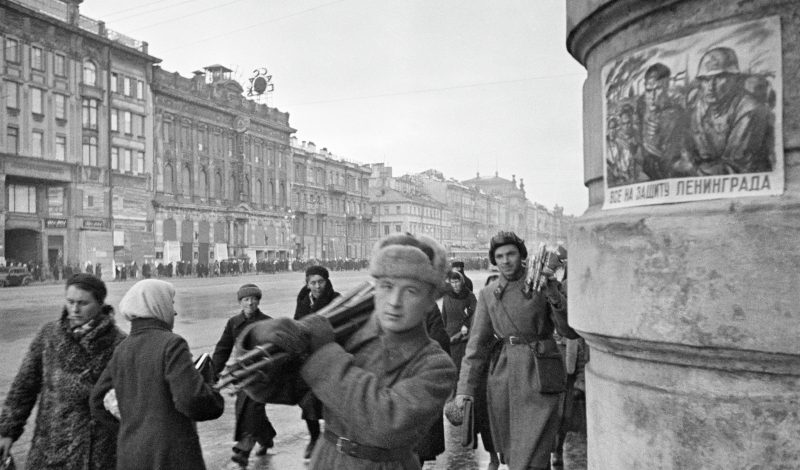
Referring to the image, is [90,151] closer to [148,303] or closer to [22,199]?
[22,199]

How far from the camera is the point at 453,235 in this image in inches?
4326

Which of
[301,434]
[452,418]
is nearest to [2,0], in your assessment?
[301,434]

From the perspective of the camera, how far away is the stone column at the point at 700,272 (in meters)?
2.05

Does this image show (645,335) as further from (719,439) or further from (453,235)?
(453,235)

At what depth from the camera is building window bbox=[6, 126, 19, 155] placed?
39.8m

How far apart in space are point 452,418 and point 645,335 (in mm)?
2031

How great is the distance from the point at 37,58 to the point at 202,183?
17622 mm

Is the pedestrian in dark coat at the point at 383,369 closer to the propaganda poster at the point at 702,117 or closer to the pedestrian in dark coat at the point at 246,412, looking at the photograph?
the propaganda poster at the point at 702,117

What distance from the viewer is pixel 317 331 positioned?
1996 mm

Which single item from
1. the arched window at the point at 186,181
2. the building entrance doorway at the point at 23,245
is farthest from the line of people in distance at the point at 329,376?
the arched window at the point at 186,181

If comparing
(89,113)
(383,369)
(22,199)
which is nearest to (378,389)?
(383,369)

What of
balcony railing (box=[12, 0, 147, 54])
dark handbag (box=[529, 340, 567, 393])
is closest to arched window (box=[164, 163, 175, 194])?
balcony railing (box=[12, 0, 147, 54])

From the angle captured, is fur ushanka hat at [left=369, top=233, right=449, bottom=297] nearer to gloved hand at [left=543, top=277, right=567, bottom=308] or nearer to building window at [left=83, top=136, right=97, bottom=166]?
gloved hand at [left=543, top=277, right=567, bottom=308]

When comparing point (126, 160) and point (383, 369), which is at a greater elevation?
point (126, 160)
